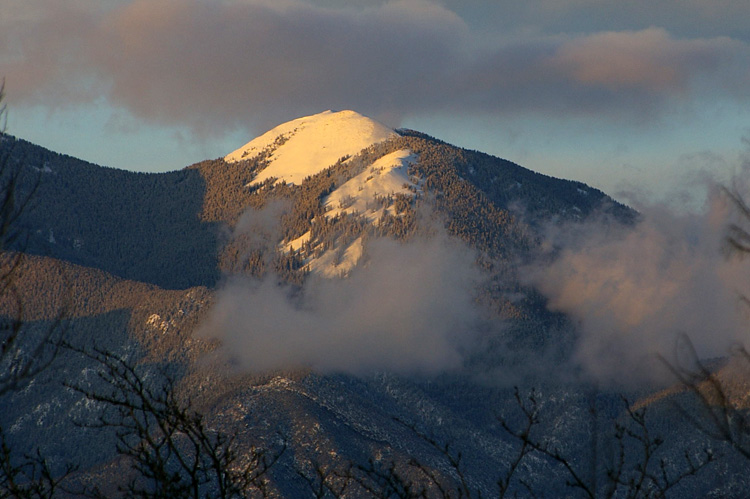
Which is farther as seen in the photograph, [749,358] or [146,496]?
[146,496]

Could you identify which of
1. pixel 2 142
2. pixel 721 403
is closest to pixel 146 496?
pixel 2 142

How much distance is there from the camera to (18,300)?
→ 21094 mm

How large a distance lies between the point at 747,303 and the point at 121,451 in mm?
12672

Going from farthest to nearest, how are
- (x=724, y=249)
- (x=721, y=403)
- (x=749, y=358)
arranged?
(x=724, y=249), (x=749, y=358), (x=721, y=403)

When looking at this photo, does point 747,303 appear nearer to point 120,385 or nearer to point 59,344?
point 120,385

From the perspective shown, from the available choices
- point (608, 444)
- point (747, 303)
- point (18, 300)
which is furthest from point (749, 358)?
point (18, 300)

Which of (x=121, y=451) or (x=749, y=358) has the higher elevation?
(x=749, y=358)

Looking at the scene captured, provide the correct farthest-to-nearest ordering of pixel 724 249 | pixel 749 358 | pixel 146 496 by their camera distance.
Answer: pixel 146 496, pixel 724 249, pixel 749 358

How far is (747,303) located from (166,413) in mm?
11239

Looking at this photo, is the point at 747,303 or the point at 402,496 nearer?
the point at 747,303

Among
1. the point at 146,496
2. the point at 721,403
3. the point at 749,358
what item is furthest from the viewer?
the point at 146,496

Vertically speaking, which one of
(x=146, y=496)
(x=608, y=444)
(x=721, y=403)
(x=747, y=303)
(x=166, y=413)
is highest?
(x=747, y=303)

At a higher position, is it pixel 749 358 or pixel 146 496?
pixel 749 358

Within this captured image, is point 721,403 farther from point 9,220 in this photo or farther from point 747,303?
point 9,220
